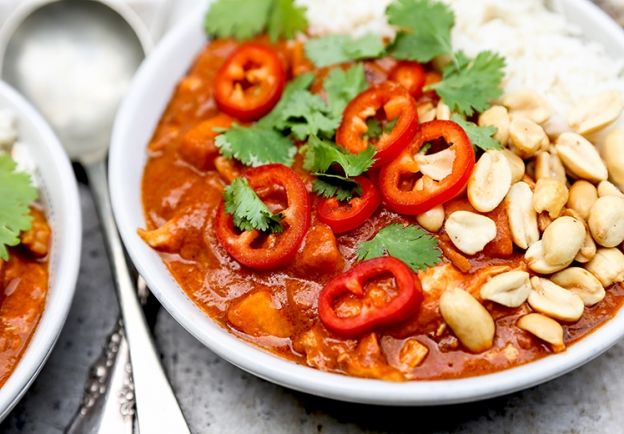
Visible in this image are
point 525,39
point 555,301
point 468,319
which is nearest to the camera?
point 468,319

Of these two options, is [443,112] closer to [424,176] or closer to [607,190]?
[424,176]

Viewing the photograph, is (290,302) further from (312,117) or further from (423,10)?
(423,10)

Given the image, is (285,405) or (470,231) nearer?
(470,231)

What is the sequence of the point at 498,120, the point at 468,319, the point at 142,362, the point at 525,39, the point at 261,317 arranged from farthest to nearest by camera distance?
1. the point at 525,39
2. the point at 142,362
3. the point at 498,120
4. the point at 261,317
5. the point at 468,319

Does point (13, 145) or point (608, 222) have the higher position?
point (608, 222)

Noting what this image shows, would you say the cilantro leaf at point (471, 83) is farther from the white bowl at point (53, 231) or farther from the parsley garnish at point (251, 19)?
the white bowl at point (53, 231)

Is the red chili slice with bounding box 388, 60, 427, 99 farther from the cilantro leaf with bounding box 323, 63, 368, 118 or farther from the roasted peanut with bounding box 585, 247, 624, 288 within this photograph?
the roasted peanut with bounding box 585, 247, 624, 288

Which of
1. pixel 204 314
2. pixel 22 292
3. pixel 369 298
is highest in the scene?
pixel 369 298

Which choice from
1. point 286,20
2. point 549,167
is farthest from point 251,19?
point 549,167
